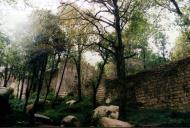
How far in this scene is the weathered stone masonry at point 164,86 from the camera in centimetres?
2202

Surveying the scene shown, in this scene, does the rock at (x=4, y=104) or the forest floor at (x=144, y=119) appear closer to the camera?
the forest floor at (x=144, y=119)

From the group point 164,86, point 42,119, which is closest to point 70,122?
point 42,119

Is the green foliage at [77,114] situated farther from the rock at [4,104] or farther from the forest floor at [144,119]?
the rock at [4,104]

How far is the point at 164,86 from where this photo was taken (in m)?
23.8

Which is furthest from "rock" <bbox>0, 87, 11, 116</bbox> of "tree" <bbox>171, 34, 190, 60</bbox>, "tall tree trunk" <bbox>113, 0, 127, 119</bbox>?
"tree" <bbox>171, 34, 190, 60</bbox>

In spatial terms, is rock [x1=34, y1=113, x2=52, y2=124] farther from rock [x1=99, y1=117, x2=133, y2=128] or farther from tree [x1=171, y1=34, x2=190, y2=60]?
tree [x1=171, y1=34, x2=190, y2=60]

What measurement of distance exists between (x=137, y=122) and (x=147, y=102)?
7200 mm

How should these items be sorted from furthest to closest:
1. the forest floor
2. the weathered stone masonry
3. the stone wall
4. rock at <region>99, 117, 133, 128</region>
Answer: the stone wall, the weathered stone masonry, the forest floor, rock at <region>99, 117, 133, 128</region>

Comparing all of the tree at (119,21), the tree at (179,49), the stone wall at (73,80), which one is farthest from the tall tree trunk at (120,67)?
the tree at (179,49)

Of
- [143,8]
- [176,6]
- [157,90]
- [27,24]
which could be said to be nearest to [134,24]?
[143,8]

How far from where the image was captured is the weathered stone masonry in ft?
72.2

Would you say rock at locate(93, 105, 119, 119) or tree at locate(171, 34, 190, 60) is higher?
tree at locate(171, 34, 190, 60)

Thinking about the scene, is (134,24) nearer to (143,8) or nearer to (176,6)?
(143,8)

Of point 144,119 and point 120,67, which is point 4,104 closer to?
point 120,67
